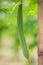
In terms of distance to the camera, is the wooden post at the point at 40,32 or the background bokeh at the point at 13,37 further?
the background bokeh at the point at 13,37

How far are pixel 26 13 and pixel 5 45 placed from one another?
A: 29 cm

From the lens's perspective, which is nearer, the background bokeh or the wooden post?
the wooden post

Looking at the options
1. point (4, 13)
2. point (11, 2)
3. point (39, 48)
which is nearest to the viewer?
point (39, 48)

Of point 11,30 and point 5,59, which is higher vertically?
point 11,30

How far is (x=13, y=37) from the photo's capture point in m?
1.13

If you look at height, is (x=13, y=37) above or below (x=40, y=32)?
below

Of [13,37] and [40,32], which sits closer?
[40,32]

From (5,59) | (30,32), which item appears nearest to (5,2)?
(30,32)

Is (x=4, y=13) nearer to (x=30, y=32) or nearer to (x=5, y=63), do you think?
(x=30, y=32)

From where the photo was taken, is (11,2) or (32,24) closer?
(11,2)

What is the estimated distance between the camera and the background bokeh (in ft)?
3.52

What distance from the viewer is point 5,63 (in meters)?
1.15

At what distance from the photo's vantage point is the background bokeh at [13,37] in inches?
42.3

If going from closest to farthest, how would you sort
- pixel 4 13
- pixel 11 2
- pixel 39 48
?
pixel 39 48 → pixel 11 2 → pixel 4 13
